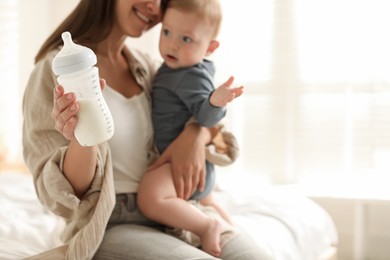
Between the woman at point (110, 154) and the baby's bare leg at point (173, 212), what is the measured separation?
0.03 meters

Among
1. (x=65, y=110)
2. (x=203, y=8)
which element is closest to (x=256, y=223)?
(x=203, y=8)

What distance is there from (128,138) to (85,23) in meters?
0.30

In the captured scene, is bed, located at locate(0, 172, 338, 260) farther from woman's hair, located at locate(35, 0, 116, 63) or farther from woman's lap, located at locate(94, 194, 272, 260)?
woman's hair, located at locate(35, 0, 116, 63)

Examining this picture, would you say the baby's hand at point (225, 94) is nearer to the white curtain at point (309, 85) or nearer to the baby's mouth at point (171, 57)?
the baby's mouth at point (171, 57)

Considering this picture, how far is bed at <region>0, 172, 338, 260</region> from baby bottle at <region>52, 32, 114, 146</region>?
490 mm

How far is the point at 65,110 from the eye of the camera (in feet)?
3.26

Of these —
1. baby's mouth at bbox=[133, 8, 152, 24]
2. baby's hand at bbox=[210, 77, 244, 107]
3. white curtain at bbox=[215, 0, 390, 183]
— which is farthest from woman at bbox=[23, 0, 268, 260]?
white curtain at bbox=[215, 0, 390, 183]

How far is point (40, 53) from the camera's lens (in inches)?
56.1

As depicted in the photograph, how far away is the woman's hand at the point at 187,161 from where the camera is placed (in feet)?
4.59

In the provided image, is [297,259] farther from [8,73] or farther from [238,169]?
[8,73]

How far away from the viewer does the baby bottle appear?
96cm

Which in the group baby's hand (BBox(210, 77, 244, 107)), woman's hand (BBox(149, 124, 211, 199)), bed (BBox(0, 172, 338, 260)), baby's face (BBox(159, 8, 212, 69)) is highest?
baby's face (BBox(159, 8, 212, 69))

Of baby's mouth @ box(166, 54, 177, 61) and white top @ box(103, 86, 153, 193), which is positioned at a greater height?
baby's mouth @ box(166, 54, 177, 61)

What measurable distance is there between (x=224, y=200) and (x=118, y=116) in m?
0.76
